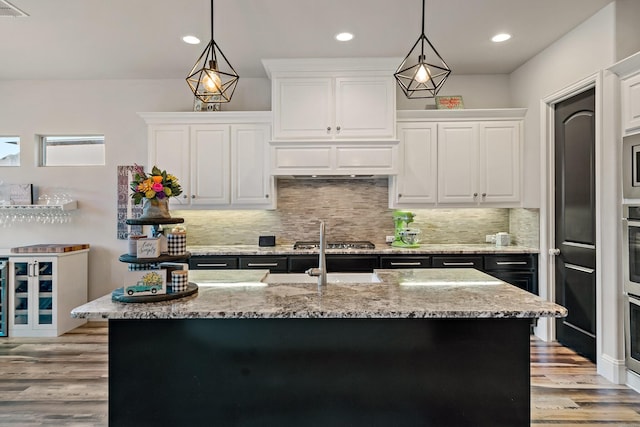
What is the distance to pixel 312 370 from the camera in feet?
5.96

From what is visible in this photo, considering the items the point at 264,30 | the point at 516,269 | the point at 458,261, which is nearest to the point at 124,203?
the point at 264,30

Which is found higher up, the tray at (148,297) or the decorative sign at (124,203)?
the decorative sign at (124,203)

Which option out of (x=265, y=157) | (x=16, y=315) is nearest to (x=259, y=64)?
(x=265, y=157)

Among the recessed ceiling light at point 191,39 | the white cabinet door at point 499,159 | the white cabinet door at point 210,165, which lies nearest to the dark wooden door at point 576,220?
the white cabinet door at point 499,159

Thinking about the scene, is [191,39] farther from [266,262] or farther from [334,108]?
[266,262]

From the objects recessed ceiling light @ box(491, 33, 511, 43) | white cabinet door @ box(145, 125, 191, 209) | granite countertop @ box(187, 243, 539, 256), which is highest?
recessed ceiling light @ box(491, 33, 511, 43)

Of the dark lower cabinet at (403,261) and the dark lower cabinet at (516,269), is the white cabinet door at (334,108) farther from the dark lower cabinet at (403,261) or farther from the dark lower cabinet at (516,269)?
the dark lower cabinet at (516,269)

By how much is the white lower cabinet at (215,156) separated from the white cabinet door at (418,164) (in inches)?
55.9

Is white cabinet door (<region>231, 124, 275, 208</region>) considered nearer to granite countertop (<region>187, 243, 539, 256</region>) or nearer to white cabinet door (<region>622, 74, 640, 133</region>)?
granite countertop (<region>187, 243, 539, 256</region>)

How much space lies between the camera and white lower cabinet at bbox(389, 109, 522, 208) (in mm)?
4168

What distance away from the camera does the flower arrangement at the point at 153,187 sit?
72.5 inches

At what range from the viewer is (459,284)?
2.18m

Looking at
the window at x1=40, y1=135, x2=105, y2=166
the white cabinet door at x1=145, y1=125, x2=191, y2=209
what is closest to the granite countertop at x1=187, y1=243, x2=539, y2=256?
the white cabinet door at x1=145, y1=125, x2=191, y2=209

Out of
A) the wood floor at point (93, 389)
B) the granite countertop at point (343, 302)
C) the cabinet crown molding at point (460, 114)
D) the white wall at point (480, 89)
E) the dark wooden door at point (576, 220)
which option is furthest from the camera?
the white wall at point (480, 89)
